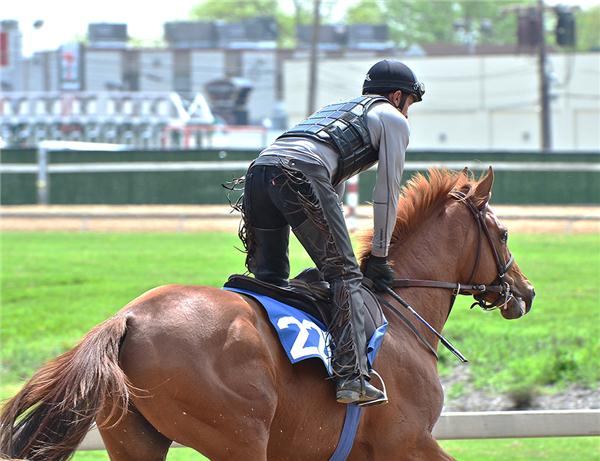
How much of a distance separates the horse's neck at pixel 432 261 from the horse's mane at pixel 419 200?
0.05 m

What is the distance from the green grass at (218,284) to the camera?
9508 mm

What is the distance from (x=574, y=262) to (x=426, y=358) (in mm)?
12540

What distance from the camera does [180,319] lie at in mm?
4387

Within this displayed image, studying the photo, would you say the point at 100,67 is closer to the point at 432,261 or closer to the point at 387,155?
the point at 432,261

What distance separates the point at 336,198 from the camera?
4.96 meters

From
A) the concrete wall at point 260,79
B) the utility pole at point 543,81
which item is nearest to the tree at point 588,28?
the concrete wall at point 260,79

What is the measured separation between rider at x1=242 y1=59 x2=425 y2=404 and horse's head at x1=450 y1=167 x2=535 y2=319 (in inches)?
27.0

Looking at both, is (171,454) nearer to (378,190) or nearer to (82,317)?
(378,190)

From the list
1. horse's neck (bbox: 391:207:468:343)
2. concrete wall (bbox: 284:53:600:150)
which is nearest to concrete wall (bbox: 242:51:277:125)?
concrete wall (bbox: 284:53:600:150)

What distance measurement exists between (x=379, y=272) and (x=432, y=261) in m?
0.44

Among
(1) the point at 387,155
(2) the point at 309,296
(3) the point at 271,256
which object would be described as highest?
(1) the point at 387,155

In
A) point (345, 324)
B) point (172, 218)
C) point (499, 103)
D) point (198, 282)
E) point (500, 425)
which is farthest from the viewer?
point (499, 103)

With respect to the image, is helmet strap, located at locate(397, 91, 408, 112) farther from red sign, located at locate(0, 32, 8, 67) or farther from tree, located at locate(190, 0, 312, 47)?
tree, located at locate(190, 0, 312, 47)

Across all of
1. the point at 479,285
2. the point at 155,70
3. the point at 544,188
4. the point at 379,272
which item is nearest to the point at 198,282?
the point at 479,285
